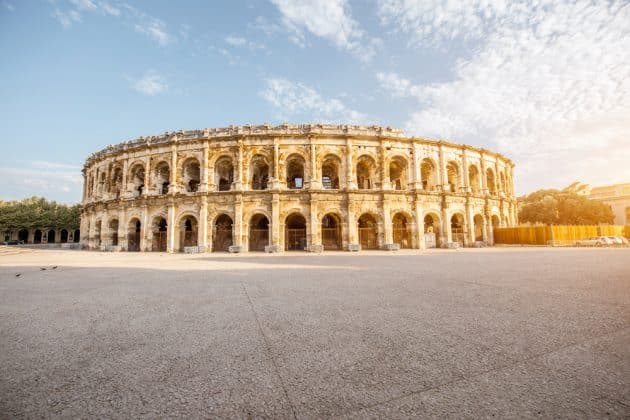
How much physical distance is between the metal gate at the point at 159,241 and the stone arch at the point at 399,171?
19.2 m

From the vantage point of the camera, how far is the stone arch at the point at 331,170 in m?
19.7

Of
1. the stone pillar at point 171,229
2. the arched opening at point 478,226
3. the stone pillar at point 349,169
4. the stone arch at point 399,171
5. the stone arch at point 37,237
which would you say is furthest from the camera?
the stone arch at point 37,237

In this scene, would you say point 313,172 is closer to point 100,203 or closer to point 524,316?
point 524,316

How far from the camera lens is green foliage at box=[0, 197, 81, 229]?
38.5 metres

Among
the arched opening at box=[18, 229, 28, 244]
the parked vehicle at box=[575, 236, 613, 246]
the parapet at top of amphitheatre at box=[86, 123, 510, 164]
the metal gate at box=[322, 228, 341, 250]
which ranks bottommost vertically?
the parked vehicle at box=[575, 236, 613, 246]

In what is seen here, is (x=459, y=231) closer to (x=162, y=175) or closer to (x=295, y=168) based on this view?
(x=295, y=168)

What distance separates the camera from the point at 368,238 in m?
20.0

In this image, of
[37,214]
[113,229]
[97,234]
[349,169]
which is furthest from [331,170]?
[37,214]

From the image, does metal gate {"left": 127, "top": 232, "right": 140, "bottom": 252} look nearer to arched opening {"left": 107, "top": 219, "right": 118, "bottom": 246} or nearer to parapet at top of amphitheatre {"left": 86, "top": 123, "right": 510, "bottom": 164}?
arched opening {"left": 107, "top": 219, "right": 118, "bottom": 246}

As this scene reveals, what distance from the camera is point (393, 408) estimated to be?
1584mm

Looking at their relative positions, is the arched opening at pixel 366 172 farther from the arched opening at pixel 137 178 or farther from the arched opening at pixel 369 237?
the arched opening at pixel 137 178

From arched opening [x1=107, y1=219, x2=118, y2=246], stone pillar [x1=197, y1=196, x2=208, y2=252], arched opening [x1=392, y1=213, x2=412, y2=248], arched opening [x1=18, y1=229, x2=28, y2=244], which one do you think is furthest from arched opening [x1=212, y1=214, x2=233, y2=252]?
arched opening [x1=18, y1=229, x2=28, y2=244]

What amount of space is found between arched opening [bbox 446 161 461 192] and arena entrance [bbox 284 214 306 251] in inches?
519

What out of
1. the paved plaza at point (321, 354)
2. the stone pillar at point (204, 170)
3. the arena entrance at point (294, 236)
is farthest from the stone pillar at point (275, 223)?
the paved plaza at point (321, 354)
